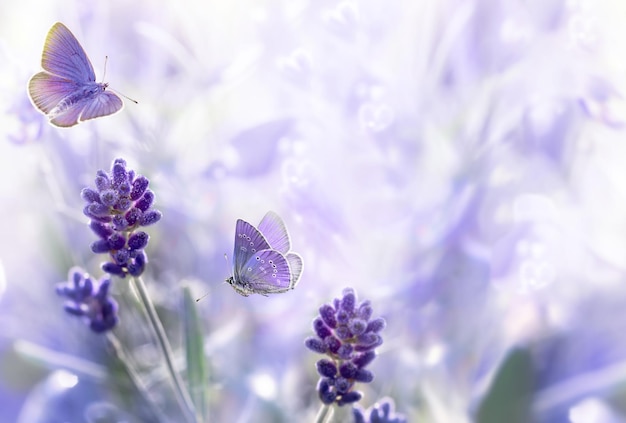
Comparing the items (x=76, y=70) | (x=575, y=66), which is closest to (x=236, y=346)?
(x=76, y=70)

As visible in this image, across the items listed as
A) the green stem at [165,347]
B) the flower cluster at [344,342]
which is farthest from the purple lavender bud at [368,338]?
the green stem at [165,347]

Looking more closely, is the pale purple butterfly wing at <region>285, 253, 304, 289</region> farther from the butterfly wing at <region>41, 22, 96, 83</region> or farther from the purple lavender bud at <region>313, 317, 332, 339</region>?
the butterfly wing at <region>41, 22, 96, 83</region>

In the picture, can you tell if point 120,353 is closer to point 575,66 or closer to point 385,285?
point 385,285

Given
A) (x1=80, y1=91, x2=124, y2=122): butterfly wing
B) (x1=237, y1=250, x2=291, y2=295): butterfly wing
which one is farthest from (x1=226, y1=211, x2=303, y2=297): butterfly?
(x1=80, y1=91, x2=124, y2=122): butterfly wing

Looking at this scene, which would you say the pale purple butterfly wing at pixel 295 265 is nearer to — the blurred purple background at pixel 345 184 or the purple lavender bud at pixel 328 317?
the purple lavender bud at pixel 328 317


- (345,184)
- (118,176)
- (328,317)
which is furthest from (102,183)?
(345,184)

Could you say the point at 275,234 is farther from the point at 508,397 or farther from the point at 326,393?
the point at 508,397
